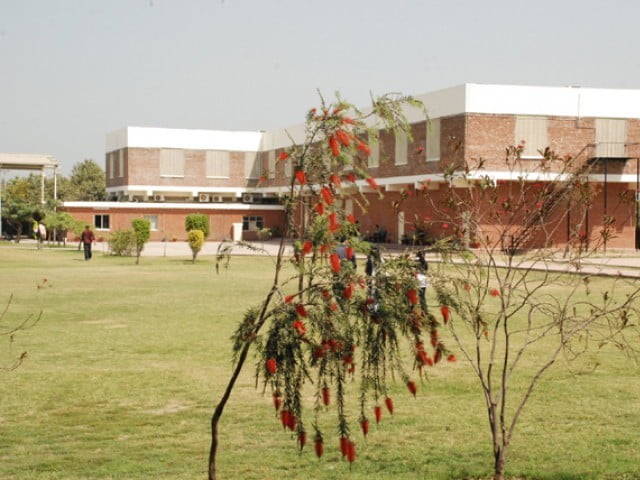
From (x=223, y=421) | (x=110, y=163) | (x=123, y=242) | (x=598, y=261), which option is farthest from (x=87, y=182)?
(x=223, y=421)

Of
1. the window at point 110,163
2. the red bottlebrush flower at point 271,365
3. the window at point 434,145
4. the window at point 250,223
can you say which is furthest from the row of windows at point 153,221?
the red bottlebrush flower at point 271,365

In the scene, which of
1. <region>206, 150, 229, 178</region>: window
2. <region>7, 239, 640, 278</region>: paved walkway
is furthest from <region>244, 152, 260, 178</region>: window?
<region>7, 239, 640, 278</region>: paved walkway

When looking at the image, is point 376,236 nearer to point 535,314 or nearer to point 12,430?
point 535,314

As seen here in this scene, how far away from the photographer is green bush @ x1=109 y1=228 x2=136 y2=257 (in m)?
39.6

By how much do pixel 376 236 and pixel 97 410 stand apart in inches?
1640

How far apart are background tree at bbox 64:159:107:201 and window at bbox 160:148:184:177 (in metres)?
25.7

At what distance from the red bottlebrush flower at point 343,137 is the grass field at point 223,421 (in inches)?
117

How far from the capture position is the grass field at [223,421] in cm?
717

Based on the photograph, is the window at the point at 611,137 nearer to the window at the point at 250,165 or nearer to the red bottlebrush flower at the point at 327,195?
the window at the point at 250,165

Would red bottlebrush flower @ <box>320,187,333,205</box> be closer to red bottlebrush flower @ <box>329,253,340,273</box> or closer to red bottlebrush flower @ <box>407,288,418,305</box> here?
red bottlebrush flower @ <box>329,253,340,273</box>

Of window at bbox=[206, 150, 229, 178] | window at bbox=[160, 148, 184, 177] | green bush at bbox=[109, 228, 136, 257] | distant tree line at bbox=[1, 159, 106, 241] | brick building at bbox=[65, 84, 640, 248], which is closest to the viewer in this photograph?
green bush at bbox=[109, 228, 136, 257]

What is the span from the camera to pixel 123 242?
130 feet

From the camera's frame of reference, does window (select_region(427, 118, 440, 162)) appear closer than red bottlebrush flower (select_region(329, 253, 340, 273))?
No

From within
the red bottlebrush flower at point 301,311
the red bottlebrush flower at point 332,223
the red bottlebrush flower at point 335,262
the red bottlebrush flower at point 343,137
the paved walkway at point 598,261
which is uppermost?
the red bottlebrush flower at point 343,137
